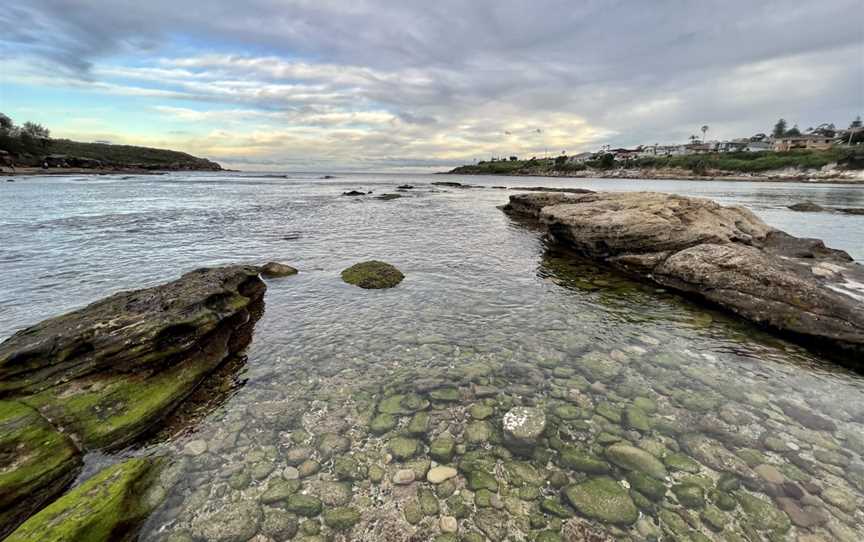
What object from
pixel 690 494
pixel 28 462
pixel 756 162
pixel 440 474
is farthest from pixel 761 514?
pixel 756 162

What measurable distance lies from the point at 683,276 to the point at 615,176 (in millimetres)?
155268

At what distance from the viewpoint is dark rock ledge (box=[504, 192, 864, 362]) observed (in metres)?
9.44

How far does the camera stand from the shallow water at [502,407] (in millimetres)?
4602

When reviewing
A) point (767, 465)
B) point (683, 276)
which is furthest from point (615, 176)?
point (767, 465)

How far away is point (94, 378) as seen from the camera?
256 inches

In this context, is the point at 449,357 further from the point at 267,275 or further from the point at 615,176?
the point at 615,176

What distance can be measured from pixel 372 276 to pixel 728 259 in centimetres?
1263

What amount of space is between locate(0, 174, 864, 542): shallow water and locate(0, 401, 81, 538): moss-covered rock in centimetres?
41

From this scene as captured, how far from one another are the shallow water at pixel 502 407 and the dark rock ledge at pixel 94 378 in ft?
1.98

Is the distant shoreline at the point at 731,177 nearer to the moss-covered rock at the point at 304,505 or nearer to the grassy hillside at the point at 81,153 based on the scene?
the moss-covered rock at the point at 304,505

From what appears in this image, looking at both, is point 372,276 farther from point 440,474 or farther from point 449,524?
point 449,524

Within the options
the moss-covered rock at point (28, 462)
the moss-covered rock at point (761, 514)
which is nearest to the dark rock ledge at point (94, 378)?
the moss-covered rock at point (28, 462)

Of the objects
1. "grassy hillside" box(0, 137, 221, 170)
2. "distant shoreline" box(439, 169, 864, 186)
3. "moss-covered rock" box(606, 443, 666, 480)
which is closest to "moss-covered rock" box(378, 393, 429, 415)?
"moss-covered rock" box(606, 443, 666, 480)

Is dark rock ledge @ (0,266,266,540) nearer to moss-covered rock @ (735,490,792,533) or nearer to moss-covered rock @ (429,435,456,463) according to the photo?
moss-covered rock @ (429,435,456,463)
